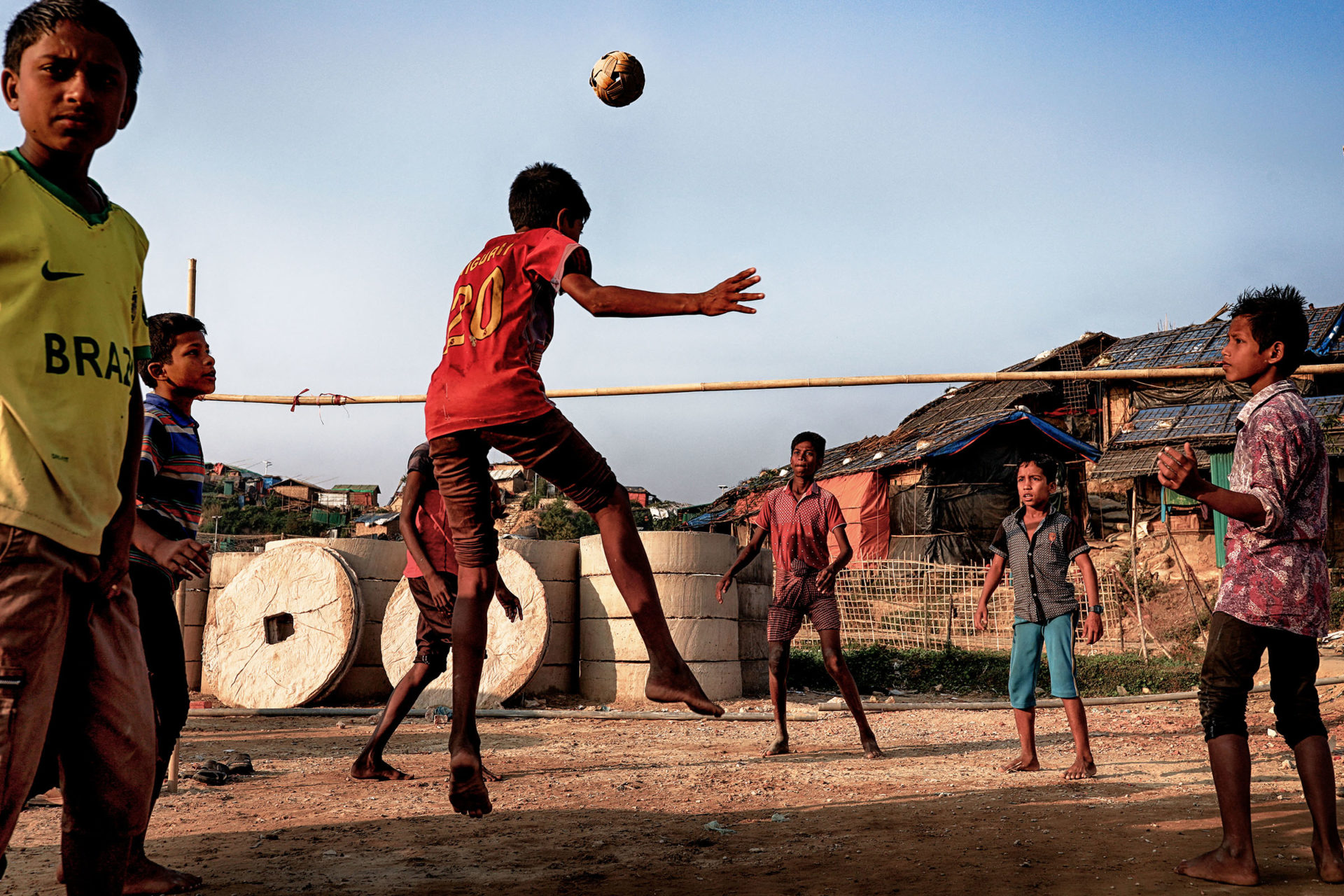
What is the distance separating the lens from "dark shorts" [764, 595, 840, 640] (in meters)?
6.66

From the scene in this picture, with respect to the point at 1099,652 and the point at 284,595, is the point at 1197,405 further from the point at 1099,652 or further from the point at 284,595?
the point at 284,595

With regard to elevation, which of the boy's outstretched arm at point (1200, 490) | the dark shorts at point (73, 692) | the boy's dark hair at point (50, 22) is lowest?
the dark shorts at point (73, 692)

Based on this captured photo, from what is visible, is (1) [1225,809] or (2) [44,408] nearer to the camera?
(2) [44,408]

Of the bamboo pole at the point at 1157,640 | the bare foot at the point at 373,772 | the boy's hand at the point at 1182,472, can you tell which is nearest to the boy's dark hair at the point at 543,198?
the boy's hand at the point at 1182,472

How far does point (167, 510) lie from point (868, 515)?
21609 mm

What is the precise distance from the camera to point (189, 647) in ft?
36.2

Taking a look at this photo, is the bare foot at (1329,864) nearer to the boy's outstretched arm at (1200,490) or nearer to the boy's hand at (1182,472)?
the boy's outstretched arm at (1200,490)

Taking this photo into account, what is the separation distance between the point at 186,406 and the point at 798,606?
4235 mm

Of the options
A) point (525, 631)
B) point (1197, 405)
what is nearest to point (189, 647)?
Result: point (525, 631)

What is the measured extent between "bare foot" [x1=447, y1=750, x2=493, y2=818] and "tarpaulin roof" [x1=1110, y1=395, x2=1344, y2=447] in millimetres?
20889

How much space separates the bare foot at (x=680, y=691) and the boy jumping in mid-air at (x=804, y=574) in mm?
3355

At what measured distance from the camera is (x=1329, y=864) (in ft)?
10.3

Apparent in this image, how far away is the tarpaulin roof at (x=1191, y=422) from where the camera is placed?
2067 cm

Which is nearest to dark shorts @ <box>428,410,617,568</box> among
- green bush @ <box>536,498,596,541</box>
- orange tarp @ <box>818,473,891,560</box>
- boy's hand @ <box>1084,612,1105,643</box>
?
boy's hand @ <box>1084,612,1105,643</box>
